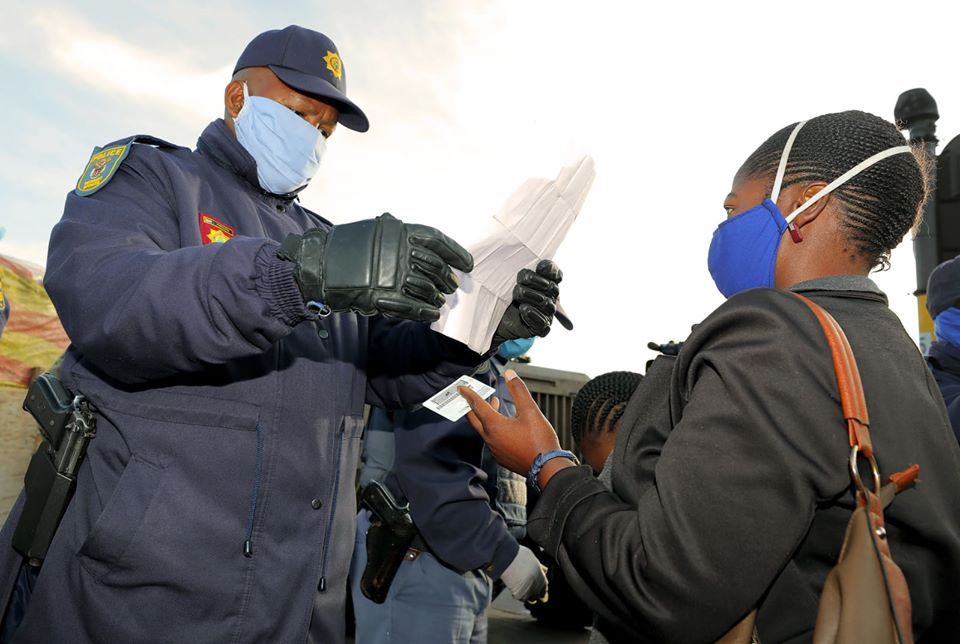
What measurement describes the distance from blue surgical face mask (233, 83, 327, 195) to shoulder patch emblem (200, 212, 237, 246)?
13.2 inches

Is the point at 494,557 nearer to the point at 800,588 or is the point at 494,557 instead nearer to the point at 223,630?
the point at 223,630

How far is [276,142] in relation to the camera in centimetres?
221

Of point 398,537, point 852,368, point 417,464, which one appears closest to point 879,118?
point 852,368

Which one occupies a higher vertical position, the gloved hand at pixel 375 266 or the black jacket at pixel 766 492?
the gloved hand at pixel 375 266

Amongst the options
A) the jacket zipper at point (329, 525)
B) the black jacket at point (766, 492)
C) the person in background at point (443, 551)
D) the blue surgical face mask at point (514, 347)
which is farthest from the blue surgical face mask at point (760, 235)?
the blue surgical face mask at point (514, 347)

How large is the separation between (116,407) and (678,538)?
129cm

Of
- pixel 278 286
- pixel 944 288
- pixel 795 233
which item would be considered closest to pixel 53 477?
pixel 278 286

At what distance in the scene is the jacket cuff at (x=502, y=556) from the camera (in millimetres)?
3117

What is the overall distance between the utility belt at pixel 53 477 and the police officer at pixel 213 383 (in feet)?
0.11

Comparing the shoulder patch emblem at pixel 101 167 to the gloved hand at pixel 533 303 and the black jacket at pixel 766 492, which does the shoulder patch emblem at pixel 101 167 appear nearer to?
the gloved hand at pixel 533 303

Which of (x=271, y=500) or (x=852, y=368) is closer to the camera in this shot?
(x=852, y=368)

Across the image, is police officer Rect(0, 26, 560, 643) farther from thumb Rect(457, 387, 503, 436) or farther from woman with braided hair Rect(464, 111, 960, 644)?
woman with braided hair Rect(464, 111, 960, 644)

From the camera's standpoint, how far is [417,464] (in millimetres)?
3078

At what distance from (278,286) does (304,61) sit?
1.19m
